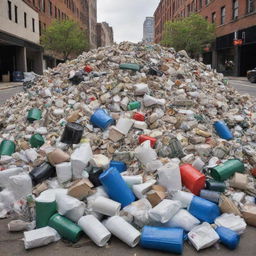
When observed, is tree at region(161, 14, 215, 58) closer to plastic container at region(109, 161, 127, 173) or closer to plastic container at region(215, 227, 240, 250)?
plastic container at region(109, 161, 127, 173)

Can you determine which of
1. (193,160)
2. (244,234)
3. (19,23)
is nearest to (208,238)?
(244,234)

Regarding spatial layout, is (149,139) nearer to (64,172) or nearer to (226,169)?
(226,169)

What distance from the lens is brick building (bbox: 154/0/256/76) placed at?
93.0 feet

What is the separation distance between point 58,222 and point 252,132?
350 centimetres

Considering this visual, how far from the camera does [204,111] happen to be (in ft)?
17.7

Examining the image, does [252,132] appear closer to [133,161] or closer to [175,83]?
[175,83]

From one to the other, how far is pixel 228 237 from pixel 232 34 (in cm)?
3156

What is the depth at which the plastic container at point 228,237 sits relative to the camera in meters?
2.86

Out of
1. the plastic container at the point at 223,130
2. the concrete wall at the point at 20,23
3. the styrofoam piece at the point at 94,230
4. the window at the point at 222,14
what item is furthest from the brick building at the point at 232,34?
the styrofoam piece at the point at 94,230

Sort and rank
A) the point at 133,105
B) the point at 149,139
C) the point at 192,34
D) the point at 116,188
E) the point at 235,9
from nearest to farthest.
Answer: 1. the point at 116,188
2. the point at 149,139
3. the point at 133,105
4. the point at 235,9
5. the point at 192,34

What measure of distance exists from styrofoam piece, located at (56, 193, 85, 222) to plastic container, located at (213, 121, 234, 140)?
8.35 feet

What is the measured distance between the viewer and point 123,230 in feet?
9.67

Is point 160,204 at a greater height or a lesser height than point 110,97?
lesser

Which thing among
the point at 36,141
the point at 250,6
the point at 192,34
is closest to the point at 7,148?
the point at 36,141
